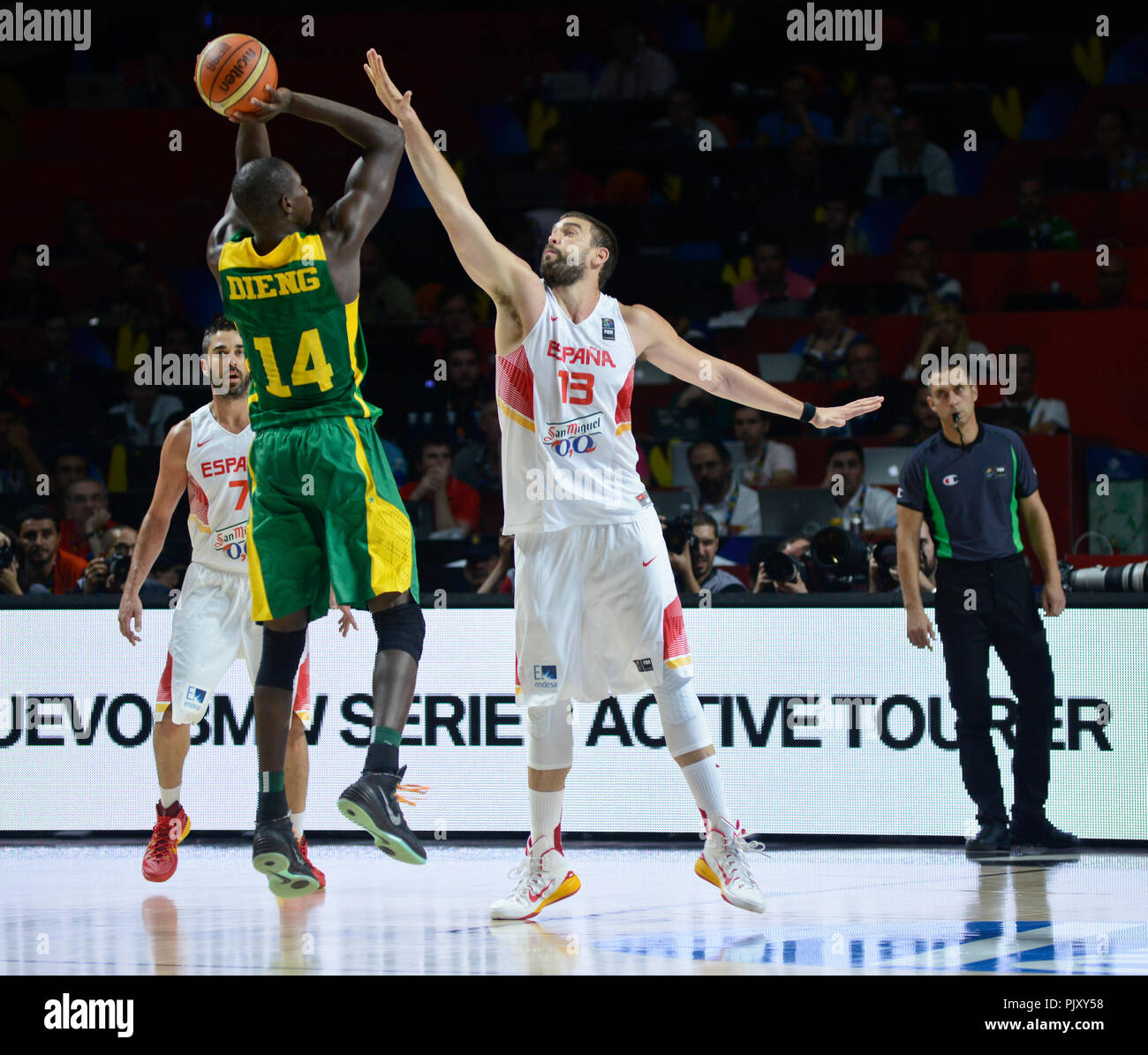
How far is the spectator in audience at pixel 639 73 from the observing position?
1245cm

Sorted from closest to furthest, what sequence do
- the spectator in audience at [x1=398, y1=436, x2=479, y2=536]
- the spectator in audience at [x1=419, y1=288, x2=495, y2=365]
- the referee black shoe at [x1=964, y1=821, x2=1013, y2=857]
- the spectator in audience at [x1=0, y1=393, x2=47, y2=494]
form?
1. the referee black shoe at [x1=964, y1=821, x2=1013, y2=857]
2. the spectator in audience at [x1=398, y1=436, x2=479, y2=536]
3. the spectator in audience at [x1=0, y1=393, x2=47, y2=494]
4. the spectator in audience at [x1=419, y1=288, x2=495, y2=365]

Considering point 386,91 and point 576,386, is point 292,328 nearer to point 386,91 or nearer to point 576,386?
point 386,91

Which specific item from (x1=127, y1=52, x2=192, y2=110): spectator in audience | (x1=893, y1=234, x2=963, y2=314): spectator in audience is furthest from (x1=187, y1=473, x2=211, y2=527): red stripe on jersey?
(x1=127, y1=52, x2=192, y2=110): spectator in audience

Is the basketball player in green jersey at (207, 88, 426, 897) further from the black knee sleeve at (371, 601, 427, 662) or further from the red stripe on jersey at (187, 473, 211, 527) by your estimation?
the red stripe on jersey at (187, 473, 211, 527)

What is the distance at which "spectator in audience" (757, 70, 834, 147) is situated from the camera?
1194 cm

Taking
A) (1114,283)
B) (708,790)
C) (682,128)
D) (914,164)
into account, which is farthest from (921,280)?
(708,790)

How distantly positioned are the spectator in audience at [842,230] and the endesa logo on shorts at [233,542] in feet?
19.9

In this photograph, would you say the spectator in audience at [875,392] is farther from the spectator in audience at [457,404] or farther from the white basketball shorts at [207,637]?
the white basketball shorts at [207,637]

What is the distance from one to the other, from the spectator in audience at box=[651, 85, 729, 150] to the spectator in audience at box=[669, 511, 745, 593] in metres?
5.13

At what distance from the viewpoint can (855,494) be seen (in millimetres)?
8508

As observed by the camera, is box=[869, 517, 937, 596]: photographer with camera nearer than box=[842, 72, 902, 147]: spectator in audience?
Yes

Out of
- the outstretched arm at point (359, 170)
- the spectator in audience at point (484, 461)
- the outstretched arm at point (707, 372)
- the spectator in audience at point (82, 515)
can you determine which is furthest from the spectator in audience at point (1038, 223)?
the outstretched arm at point (359, 170)

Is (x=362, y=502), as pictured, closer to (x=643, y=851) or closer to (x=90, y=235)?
(x=643, y=851)
